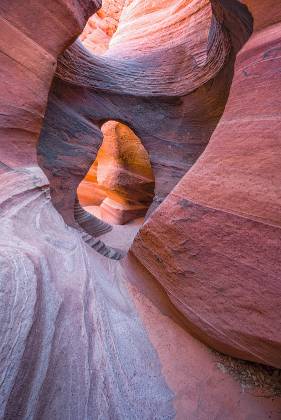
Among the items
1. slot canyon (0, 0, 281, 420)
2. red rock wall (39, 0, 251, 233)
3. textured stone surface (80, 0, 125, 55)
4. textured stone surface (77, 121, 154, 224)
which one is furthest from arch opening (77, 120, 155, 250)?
textured stone surface (80, 0, 125, 55)

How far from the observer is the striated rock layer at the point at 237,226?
1318 mm

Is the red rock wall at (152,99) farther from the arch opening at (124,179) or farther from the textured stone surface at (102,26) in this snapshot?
the textured stone surface at (102,26)

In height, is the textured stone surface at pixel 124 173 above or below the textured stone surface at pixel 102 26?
below

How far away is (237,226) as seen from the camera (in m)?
1.43

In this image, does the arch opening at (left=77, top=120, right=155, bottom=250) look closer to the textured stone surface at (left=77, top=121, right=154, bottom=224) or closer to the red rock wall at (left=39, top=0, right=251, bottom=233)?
the textured stone surface at (left=77, top=121, right=154, bottom=224)

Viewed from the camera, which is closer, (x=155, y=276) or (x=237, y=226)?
(x=237, y=226)

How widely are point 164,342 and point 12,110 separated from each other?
9.99 feet

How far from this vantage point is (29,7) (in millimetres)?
2588

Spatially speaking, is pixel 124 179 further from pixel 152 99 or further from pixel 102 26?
pixel 102 26

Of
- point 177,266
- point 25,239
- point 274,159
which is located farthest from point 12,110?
point 274,159

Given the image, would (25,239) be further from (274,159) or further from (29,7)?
(29,7)

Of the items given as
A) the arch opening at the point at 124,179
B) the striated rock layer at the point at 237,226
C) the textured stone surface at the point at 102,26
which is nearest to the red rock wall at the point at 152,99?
the arch opening at the point at 124,179

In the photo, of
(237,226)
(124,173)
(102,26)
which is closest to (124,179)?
(124,173)

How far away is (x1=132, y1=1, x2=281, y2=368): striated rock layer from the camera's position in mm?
1318
